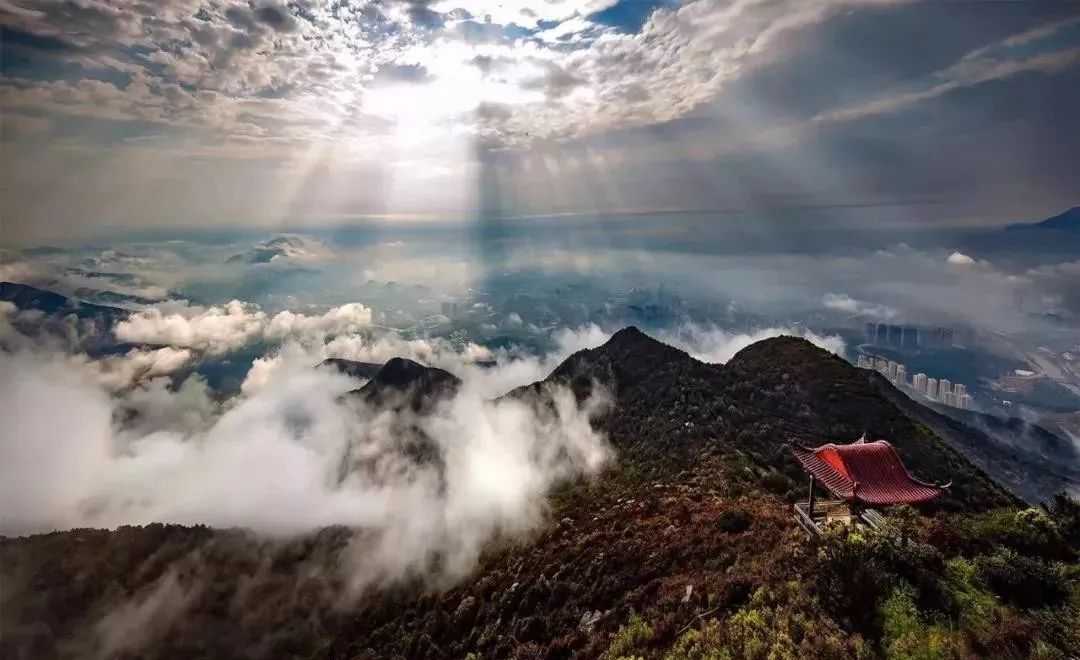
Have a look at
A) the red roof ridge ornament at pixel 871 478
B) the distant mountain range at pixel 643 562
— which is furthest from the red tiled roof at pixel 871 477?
the distant mountain range at pixel 643 562

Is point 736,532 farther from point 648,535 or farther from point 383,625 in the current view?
point 383,625

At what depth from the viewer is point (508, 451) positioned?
100750 mm

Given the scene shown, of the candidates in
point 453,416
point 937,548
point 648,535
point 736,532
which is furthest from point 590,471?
point 453,416

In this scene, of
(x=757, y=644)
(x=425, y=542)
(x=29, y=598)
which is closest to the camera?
(x=757, y=644)

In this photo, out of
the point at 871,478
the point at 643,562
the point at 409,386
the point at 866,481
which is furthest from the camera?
the point at 409,386

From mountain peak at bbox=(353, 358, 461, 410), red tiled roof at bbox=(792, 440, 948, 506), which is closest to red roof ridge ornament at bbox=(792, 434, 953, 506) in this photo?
red tiled roof at bbox=(792, 440, 948, 506)

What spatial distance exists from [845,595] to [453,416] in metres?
123

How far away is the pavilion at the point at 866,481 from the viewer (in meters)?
28.7

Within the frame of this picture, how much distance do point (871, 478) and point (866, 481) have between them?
42cm

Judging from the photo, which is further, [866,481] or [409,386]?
[409,386]

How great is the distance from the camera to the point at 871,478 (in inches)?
1160

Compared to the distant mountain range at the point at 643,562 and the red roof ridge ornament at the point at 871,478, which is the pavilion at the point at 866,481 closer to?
the red roof ridge ornament at the point at 871,478

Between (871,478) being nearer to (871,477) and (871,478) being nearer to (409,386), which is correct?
(871,477)

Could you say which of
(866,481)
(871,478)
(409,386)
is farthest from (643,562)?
(409,386)
